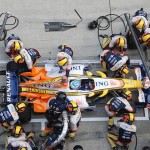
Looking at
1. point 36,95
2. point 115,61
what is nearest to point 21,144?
point 36,95

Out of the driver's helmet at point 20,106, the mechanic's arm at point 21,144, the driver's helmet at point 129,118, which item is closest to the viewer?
the mechanic's arm at point 21,144

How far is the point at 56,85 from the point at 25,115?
1310mm

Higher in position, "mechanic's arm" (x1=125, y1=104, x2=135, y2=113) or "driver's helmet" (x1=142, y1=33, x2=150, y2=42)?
"driver's helmet" (x1=142, y1=33, x2=150, y2=42)

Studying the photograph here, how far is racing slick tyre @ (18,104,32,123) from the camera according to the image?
14.1 metres

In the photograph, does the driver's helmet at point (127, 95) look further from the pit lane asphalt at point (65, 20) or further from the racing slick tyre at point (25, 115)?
the racing slick tyre at point (25, 115)

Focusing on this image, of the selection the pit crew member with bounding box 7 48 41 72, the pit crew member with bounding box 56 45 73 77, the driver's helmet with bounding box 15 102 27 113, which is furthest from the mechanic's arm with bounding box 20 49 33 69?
the driver's helmet with bounding box 15 102 27 113

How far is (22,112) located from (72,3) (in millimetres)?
4992

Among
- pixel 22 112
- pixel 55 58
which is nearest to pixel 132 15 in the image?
pixel 55 58

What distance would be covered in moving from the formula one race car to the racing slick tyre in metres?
0.20

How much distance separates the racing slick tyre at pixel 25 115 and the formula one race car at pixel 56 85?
20cm

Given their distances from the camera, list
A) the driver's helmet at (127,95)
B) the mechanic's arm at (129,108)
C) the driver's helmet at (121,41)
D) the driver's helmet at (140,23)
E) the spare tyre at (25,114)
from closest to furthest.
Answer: the spare tyre at (25,114), the mechanic's arm at (129,108), the driver's helmet at (127,95), the driver's helmet at (121,41), the driver's helmet at (140,23)

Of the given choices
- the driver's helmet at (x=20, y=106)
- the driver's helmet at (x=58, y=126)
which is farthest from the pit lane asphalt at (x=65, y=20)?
the driver's helmet at (x=20, y=106)

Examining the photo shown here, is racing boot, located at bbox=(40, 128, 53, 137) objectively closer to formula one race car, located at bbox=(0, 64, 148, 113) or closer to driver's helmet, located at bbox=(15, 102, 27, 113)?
formula one race car, located at bbox=(0, 64, 148, 113)

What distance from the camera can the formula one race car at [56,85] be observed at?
14.5 metres
